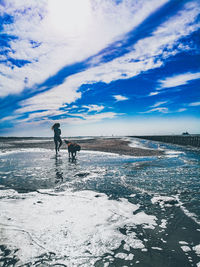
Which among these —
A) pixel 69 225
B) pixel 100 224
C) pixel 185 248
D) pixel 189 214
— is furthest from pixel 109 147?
pixel 185 248

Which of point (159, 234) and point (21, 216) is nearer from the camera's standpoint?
point (159, 234)

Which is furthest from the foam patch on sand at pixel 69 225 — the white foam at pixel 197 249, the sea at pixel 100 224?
the white foam at pixel 197 249

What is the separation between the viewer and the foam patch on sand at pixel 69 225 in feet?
6.99


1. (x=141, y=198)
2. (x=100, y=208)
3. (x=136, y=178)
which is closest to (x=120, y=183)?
(x=136, y=178)

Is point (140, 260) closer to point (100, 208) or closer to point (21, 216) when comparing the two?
point (100, 208)

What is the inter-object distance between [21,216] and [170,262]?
104 inches

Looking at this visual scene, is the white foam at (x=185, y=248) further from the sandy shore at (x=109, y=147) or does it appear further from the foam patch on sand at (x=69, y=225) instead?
the sandy shore at (x=109, y=147)

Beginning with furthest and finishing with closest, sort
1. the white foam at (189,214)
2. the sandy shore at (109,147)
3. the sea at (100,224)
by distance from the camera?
the sandy shore at (109,147)
the white foam at (189,214)
the sea at (100,224)

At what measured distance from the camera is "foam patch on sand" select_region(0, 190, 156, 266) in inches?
83.9

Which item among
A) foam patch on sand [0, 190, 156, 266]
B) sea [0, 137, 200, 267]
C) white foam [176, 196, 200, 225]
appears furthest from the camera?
white foam [176, 196, 200, 225]

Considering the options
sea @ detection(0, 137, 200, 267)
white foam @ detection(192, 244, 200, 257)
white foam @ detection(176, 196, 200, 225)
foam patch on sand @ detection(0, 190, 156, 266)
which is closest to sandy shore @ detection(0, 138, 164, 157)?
sea @ detection(0, 137, 200, 267)

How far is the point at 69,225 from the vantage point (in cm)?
277

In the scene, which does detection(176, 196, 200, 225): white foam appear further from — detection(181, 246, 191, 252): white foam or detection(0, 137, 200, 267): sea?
detection(181, 246, 191, 252): white foam

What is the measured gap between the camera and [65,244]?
88.7 inches
